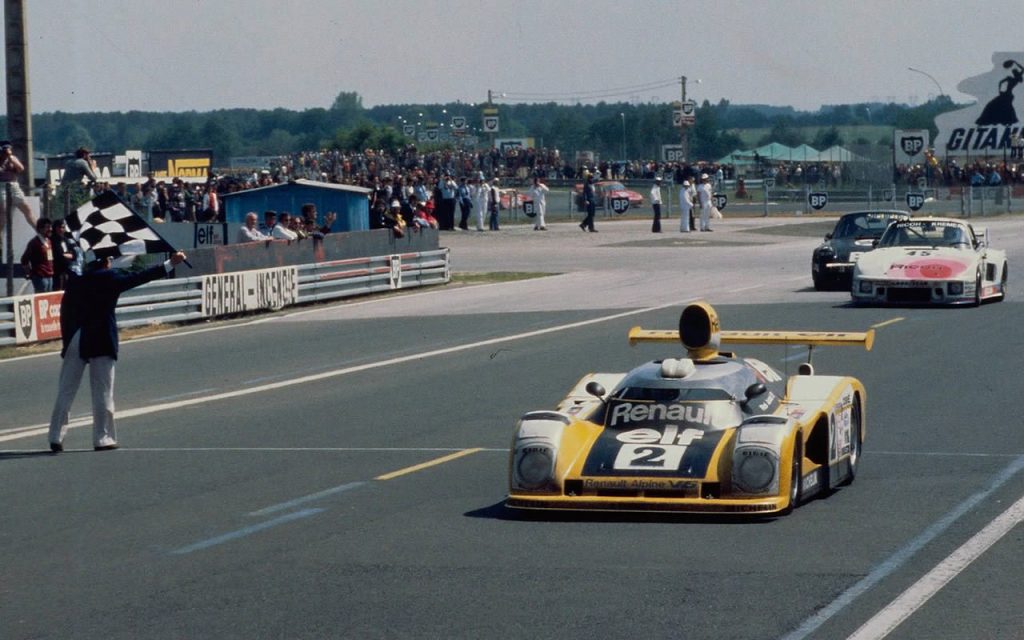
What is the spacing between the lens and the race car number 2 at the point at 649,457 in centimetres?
981

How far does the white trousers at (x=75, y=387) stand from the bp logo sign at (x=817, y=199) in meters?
53.0

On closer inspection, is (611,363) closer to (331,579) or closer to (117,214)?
Answer: (117,214)

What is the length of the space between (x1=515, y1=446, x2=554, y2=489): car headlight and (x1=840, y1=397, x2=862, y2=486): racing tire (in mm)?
2334

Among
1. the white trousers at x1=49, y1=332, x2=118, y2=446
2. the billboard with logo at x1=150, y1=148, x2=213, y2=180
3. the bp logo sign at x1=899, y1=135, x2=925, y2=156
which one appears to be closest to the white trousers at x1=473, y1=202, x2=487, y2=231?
the bp logo sign at x1=899, y1=135, x2=925, y2=156

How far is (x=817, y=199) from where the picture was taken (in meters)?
64.1

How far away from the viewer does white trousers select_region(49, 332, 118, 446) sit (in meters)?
13.3

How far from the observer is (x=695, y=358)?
1102 cm

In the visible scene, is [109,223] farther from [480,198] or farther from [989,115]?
[989,115]

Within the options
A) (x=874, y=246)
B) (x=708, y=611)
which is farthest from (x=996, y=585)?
(x=874, y=246)

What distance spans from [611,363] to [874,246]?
11139mm

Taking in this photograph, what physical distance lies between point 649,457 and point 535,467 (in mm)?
710

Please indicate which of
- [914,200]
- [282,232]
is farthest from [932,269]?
[914,200]

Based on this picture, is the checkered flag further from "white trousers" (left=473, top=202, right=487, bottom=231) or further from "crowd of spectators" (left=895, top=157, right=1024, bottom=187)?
"crowd of spectators" (left=895, top=157, right=1024, bottom=187)

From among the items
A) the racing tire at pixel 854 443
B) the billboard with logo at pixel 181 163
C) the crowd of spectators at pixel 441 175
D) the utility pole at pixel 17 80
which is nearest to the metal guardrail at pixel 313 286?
the utility pole at pixel 17 80
